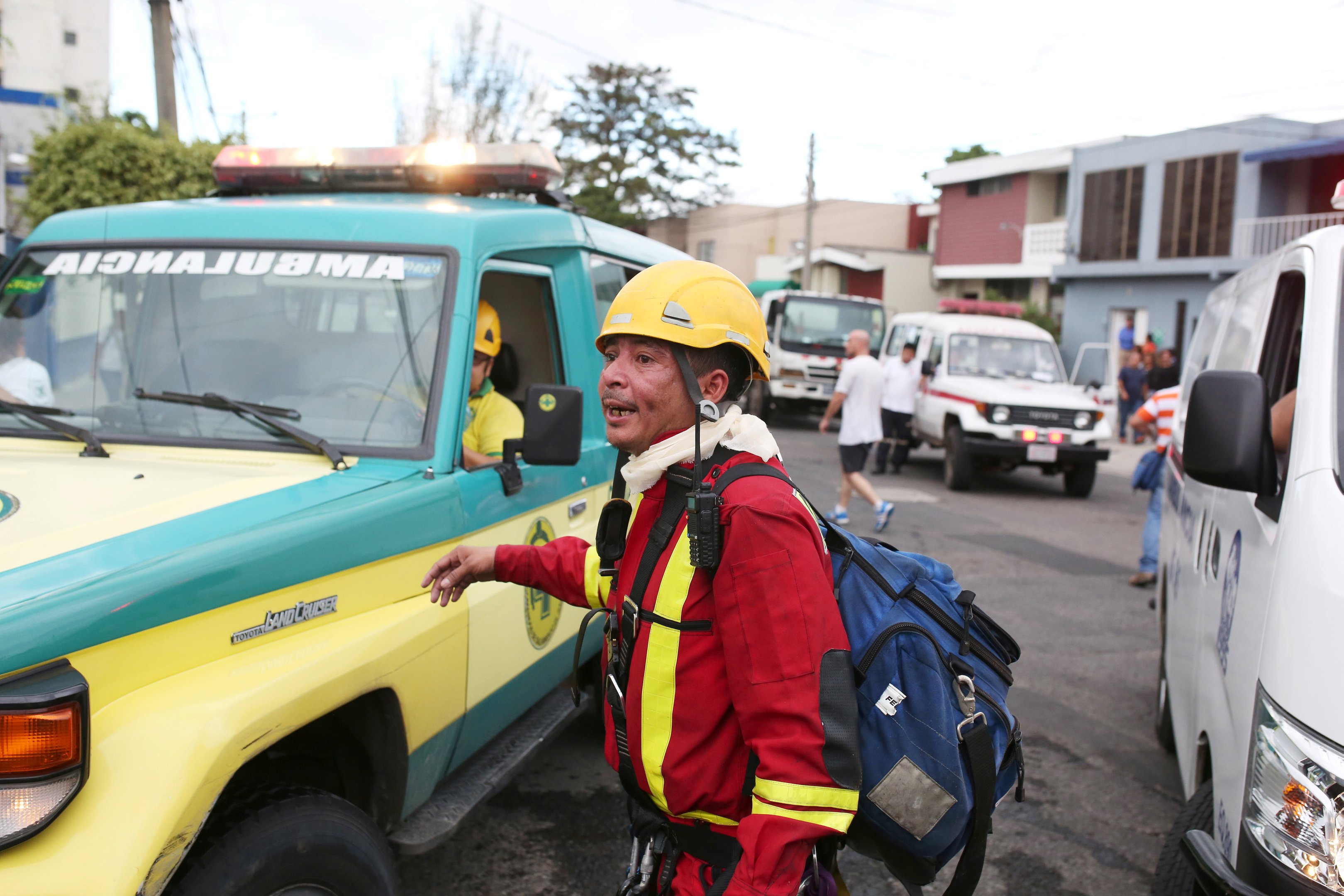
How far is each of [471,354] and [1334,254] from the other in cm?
249

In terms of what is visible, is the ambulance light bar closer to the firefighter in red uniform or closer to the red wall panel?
the firefighter in red uniform

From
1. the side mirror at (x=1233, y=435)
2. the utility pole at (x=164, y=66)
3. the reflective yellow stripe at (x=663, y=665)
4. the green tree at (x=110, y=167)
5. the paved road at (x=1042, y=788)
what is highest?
the utility pole at (x=164, y=66)

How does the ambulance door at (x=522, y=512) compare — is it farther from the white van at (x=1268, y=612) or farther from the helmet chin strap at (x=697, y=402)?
the white van at (x=1268, y=612)

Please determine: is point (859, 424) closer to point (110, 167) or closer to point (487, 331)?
point (487, 331)

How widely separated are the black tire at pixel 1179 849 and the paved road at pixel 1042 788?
0.83 meters

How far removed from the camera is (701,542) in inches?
64.6

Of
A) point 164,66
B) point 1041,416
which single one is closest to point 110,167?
point 164,66

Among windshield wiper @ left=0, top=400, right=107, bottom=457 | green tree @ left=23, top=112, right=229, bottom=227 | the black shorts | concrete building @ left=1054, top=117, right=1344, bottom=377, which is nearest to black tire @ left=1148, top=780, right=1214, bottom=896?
windshield wiper @ left=0, top=400, right=107, bottom=457

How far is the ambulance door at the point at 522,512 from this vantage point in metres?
2.96

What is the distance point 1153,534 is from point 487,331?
19.5 ft

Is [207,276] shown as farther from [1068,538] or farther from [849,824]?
[1068,538]

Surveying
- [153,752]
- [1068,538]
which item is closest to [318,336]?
[153,752]

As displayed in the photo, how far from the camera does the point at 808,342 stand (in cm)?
1922

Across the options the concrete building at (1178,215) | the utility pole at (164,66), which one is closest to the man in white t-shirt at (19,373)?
the utility pole at (164,66)
